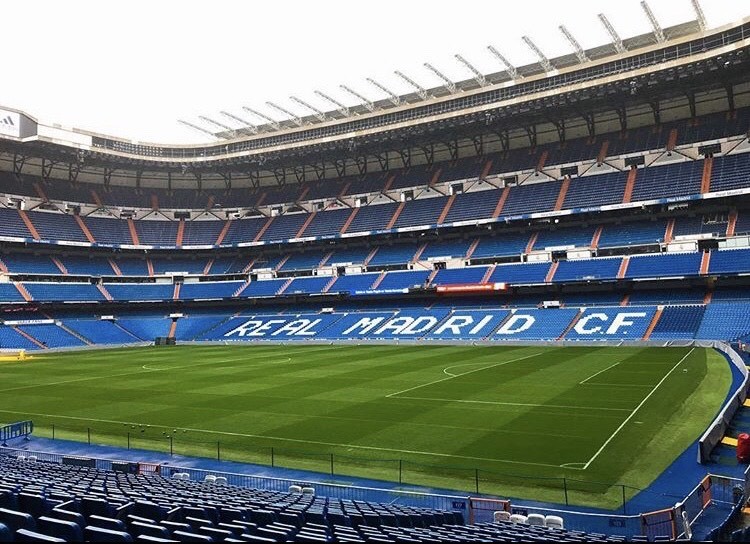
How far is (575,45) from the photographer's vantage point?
52250 millimetres

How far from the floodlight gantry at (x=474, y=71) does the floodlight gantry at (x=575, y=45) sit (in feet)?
30.2

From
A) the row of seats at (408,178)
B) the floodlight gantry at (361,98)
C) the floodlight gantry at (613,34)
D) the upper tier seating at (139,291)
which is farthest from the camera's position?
the upper tier seating at (139,291)

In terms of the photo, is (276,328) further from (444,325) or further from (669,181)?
(669,181)

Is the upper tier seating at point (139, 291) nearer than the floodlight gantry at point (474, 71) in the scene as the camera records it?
No

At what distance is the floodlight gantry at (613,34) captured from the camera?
4888cm

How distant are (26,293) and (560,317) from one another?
58.9 metres

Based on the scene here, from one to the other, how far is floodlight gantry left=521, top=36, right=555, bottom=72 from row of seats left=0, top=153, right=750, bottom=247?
46.0 feet

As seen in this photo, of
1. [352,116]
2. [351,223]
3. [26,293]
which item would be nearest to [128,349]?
[26,293]

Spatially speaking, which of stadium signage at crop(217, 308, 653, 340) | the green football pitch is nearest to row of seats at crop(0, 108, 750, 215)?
stadium signage at crop(217, 308, 653, 340)

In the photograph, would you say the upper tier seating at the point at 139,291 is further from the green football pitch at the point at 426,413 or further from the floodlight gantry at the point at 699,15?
the floodlight gantry at the point at 699,15

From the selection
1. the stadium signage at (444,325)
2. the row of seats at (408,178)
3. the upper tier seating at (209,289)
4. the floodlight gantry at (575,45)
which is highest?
the floodlight gantry at (575,45)

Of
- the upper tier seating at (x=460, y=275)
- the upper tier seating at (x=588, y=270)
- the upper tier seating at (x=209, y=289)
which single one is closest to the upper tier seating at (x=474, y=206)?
the upper tier seating at (x=460, y=275)

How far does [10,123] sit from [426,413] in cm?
6281

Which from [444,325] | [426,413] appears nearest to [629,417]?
[426,413]
